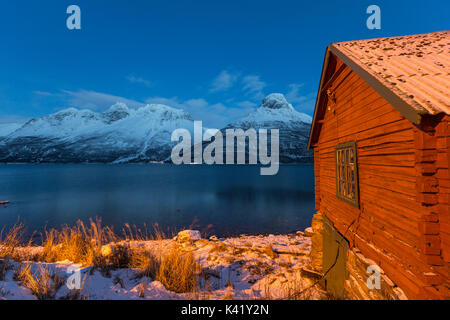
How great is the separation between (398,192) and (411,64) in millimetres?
2760

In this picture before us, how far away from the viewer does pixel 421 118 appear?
2.99 meters

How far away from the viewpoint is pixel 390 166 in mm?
4145

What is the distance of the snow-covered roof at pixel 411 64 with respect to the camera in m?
3.24

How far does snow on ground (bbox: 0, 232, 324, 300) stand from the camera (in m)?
4.25

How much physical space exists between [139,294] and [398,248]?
5060mm

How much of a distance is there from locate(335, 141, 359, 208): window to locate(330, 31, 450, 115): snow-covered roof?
2.01 m

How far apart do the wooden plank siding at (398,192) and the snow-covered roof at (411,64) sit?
17.9 inches

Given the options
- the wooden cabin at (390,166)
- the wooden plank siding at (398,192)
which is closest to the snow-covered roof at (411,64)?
the wooden cabin at (390,166)
